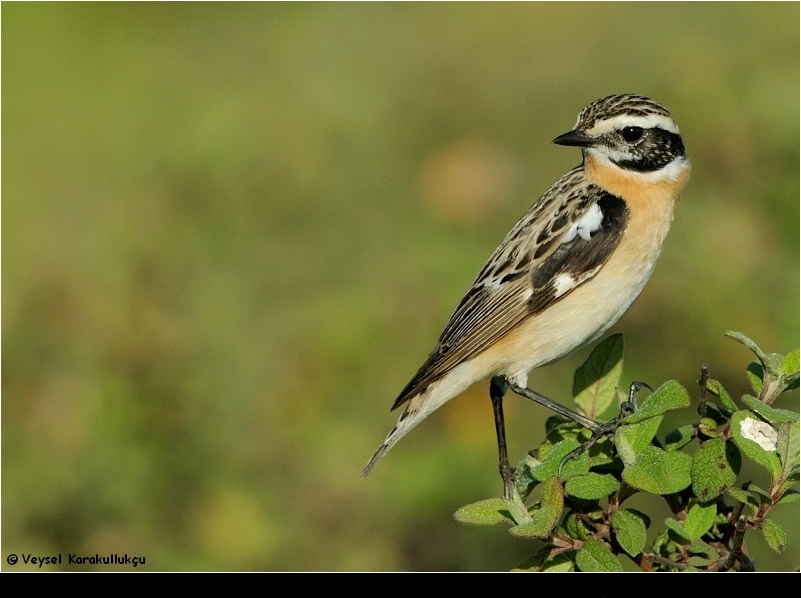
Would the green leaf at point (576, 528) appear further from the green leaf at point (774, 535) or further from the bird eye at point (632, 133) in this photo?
the bird eye at point (632, 133)

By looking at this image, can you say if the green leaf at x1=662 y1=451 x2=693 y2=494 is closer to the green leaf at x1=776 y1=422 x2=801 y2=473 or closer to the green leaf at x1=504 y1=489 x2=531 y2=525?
the green leaf at x1=776 y1=422 x2=801 y2=473

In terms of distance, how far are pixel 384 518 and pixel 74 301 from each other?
7.52 ft

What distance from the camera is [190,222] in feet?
24.7

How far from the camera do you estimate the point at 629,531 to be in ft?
9.73

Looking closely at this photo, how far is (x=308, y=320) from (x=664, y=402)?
4099 mm

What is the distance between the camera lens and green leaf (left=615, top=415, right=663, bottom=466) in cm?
304

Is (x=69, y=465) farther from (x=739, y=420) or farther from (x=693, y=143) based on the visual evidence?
(x=693, y=143)

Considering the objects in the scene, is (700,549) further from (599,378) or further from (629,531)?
(599,378)

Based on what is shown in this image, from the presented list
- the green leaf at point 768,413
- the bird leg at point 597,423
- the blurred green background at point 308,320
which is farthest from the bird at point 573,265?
the green leaf at point 768,413

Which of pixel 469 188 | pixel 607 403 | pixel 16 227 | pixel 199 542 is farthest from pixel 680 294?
pixel 16 227

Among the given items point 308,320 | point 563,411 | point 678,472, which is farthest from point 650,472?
point 308,320

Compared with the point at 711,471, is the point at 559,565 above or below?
below

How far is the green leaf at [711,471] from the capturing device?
2.95 m

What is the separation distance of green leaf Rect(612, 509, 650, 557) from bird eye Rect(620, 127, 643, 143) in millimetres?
2526
